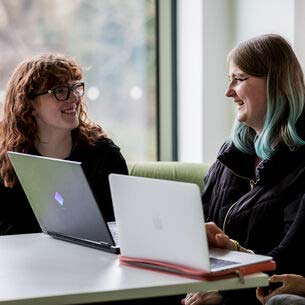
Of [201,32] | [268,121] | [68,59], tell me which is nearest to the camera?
[268,121]

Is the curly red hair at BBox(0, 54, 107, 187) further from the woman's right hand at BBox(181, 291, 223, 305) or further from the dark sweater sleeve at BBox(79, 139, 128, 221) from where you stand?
the woman's right hand at BBox(181, 291, 223, 305)

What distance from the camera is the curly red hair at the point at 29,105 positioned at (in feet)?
8.54

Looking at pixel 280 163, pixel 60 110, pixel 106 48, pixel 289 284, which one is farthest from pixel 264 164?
pixel 106 48

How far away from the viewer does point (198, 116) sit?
3.56 meters

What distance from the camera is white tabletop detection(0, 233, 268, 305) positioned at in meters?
1.51

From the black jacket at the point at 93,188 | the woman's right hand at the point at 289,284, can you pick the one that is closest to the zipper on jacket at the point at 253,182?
the woman's right hand at the point at 289,284

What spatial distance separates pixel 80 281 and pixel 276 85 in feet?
3.25

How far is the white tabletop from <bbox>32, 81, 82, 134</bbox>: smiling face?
79 centimetres

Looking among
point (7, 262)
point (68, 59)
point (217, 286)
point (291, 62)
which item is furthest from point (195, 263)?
point (68, 59)

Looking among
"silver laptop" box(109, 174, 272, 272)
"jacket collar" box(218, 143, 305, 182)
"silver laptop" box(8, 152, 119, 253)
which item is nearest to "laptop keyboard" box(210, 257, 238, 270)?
"silver laptop" box(109, 174, 272, 272)

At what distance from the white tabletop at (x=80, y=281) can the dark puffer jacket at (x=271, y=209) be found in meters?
0.48

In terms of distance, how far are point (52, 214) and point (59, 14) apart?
1702mm

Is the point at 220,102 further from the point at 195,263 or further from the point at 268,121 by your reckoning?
the point at 195,263

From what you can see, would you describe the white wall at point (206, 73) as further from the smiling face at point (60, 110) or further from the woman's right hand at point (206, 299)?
the woman's right hand at point (206, 299)
